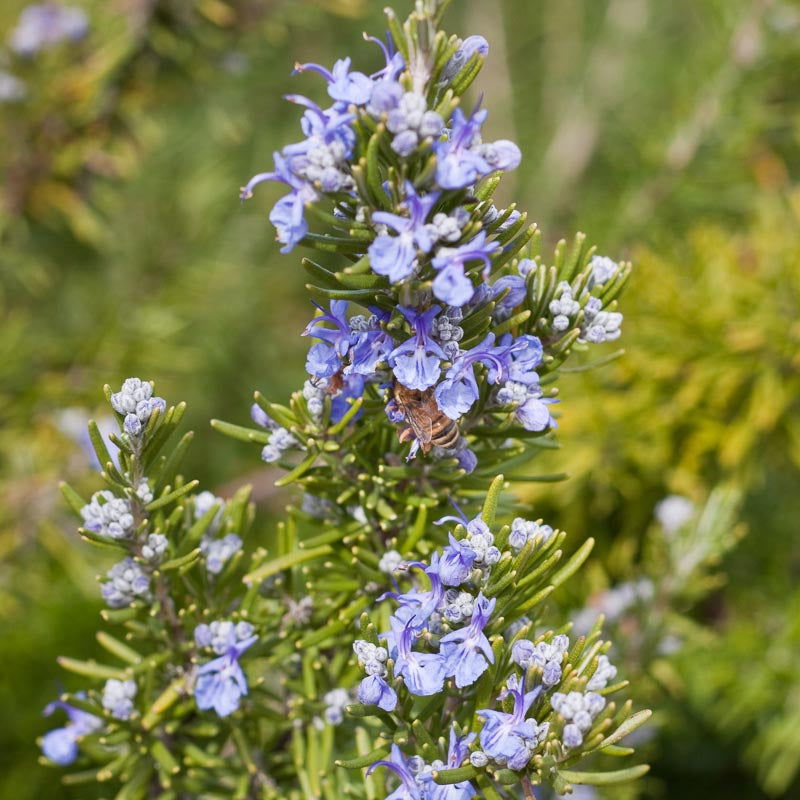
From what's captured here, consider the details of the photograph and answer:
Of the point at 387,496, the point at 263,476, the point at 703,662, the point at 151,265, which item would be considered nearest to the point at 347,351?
the point at 387,496

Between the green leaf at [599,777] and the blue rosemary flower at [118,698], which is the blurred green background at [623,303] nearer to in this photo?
the green leaf at [599,777]

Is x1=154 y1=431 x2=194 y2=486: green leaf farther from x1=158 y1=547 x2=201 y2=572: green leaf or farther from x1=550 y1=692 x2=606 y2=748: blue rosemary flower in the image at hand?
x1=550 y1=692 x2=606 y2=748: blue rosemary flower

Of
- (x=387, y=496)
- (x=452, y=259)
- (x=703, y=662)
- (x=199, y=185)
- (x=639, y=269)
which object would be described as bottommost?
(x=703, y=662)

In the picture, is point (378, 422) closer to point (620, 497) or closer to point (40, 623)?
point (620, 497)

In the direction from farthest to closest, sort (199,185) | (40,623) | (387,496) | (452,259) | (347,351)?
(199,185), (40,623), (387,496), (347,351), (452,259)

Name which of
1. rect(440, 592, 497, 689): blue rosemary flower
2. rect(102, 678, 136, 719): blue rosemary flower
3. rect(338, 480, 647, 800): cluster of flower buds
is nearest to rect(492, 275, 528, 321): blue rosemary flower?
rect(338, 480, 647, 800): cluster of flower buds
